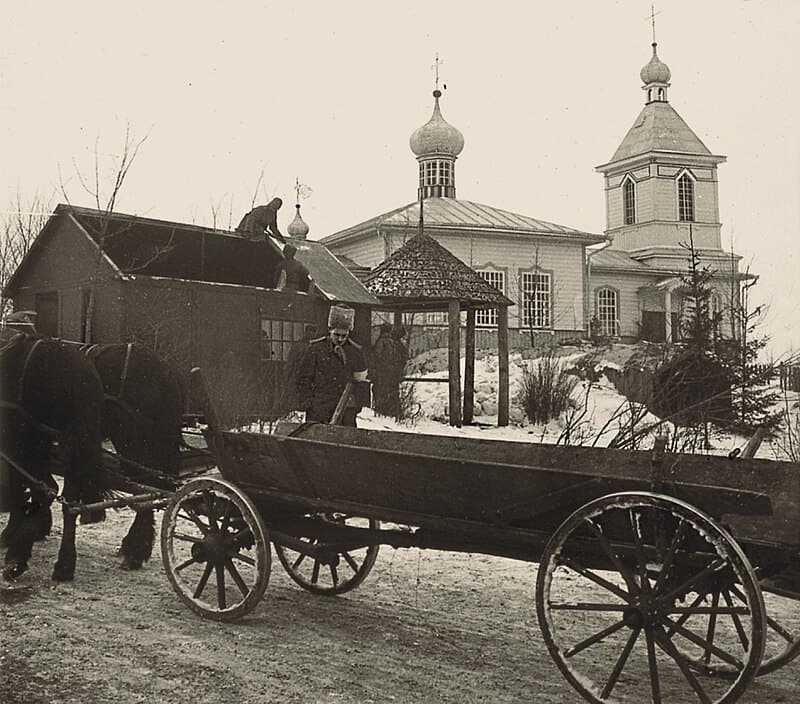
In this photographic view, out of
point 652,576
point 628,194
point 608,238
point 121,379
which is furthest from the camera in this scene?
point 608,238

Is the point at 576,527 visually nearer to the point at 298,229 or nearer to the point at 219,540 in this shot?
the point at 219,540

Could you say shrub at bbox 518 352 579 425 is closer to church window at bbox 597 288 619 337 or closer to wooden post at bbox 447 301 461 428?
wooden post at bbox 447 301 461 428

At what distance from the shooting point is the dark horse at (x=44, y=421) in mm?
5059

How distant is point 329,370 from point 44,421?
1939 millimetres

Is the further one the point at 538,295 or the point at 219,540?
the point at 538,295

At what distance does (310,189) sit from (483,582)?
14.4 feet

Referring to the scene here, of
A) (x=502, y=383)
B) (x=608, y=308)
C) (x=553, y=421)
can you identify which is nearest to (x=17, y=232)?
(x=502, y=383)

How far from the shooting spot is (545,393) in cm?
835

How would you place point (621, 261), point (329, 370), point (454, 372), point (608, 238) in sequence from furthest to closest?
point (621, 261) → point (608, 238) → point (454, 372) → point (329, 370)

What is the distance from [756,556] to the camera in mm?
3049

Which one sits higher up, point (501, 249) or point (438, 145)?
point (501, 249)

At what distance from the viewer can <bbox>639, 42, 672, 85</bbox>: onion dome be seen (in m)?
6.29

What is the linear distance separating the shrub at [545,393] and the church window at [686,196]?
7.35ft

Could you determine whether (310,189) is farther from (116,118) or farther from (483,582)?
(483,582)
